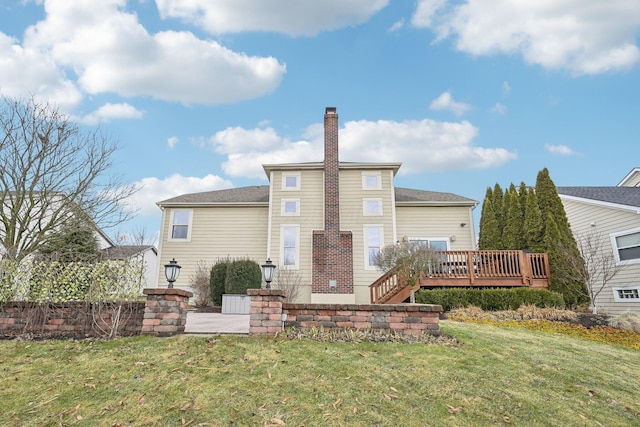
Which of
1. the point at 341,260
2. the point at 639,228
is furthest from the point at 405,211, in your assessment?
the point at 639,228

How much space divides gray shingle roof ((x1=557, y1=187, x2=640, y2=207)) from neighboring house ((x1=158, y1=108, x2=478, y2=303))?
13.3ft

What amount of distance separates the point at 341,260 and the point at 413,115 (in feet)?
22.6

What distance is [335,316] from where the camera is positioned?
5.66 meters

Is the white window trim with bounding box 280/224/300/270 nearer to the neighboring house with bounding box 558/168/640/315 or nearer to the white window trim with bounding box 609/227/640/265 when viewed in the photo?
the neighboring house with bounding box 558/168/640/315

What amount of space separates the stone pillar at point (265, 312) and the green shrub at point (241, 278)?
285 inches

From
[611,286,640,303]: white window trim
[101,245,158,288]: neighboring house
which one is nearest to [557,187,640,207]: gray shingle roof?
[611,286,640,303]: white window trim

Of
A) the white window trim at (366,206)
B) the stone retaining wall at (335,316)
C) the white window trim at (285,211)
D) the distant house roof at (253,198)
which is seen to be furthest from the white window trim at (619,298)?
the white window trim at (285,211)

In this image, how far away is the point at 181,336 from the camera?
5.48m

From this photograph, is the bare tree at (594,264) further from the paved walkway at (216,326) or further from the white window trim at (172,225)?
the white window trim at (172,225)

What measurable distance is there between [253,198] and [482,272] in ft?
35.2

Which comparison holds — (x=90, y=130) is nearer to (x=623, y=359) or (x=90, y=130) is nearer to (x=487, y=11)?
(x=487, y=11)

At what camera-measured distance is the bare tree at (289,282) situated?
14.2 meters

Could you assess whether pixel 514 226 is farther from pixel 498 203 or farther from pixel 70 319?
pixel 70 319

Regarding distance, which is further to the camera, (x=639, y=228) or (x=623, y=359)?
(x=639, y=228)
